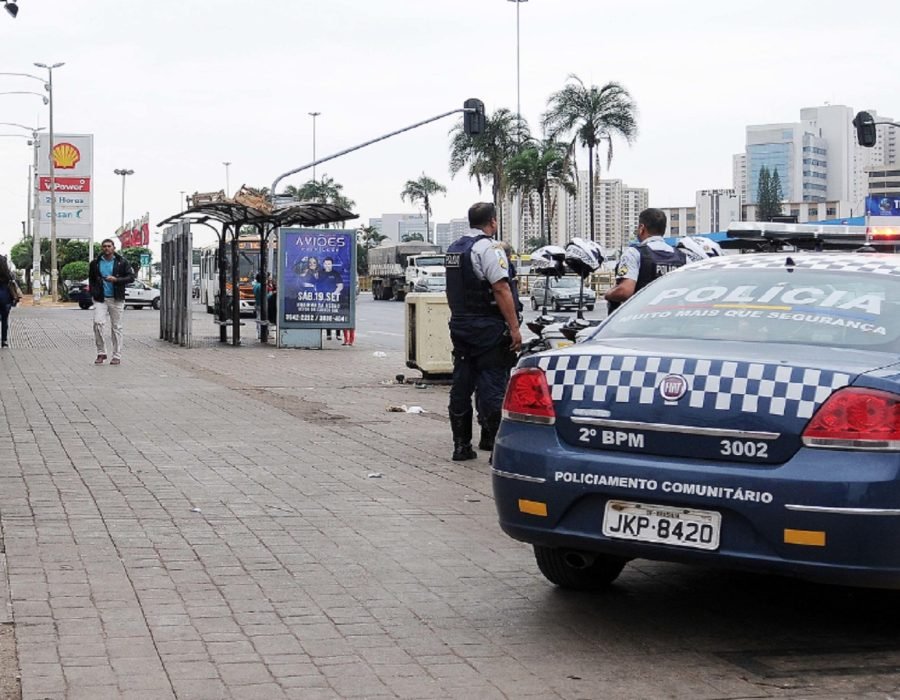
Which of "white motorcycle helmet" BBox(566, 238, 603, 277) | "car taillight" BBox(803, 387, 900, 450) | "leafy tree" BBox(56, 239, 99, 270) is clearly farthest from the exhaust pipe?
"leafy tree" BBox(56, 239, 99, 270)

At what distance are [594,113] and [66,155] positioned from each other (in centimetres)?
2691

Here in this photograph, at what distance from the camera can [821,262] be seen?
239 inches

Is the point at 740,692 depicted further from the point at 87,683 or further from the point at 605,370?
the point at 87,683

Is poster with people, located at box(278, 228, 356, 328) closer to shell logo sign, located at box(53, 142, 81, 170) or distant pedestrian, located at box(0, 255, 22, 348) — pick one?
distant pedestrian, located at box(0, 255, 22, 348)

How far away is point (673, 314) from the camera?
5.94 metres

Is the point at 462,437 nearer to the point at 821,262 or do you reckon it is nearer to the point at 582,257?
the point at 582,257

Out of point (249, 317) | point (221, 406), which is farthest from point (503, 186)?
point (221, 406)

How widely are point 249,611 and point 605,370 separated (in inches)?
68.4

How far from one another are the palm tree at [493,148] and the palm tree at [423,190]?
34.6 metres

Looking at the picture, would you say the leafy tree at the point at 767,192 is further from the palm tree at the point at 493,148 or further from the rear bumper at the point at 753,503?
the rear bumper at the point at 753,503

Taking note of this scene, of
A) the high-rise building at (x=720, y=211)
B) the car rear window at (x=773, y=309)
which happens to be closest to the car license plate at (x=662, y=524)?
the car rear window at (x=773, y=309)

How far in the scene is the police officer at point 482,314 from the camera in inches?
373

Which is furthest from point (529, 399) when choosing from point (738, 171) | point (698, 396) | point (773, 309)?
point (738, 171)

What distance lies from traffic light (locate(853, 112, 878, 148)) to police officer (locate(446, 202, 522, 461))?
26.8 m
